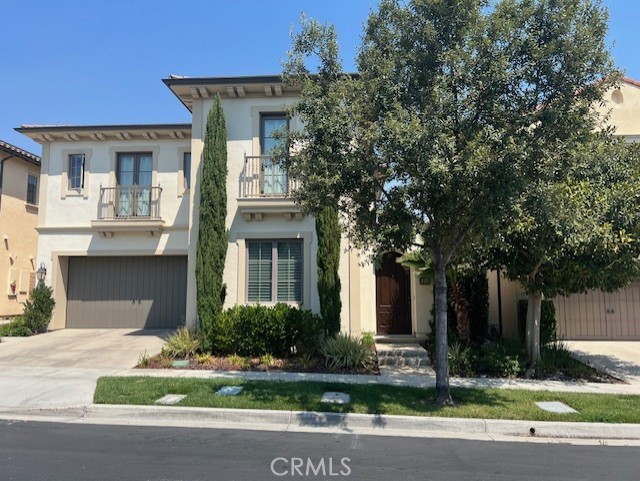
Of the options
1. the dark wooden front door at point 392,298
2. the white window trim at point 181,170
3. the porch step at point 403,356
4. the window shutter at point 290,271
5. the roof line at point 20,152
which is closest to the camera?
the porch step at point 403,356

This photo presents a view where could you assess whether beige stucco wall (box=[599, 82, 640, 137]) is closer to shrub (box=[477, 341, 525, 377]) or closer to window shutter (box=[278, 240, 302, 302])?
shrub (box=[477, 341, 525, 377])

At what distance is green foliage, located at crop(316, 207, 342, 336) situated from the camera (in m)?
11.7

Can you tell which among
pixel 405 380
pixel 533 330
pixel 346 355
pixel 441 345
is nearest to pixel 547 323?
pixel 533 330

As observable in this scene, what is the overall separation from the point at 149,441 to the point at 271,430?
1.64 metres

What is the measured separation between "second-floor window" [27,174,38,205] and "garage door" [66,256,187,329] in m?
5.51

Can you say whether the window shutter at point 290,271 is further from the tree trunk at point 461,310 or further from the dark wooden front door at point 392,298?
the tree trunk at point 461,310

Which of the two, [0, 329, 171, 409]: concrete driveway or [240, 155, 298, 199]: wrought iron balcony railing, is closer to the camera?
[0, 329, 171, 409]: concrete driveway

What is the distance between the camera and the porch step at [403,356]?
11.1 metres

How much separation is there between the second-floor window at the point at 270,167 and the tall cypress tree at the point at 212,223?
1.12m

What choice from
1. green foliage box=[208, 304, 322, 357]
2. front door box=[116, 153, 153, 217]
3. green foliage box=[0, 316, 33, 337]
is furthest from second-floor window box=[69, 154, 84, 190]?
green foliage box=[208, 304, 322, 357]

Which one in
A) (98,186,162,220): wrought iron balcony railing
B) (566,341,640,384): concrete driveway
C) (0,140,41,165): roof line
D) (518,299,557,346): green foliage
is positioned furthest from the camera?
(0,140,41,165): roof line

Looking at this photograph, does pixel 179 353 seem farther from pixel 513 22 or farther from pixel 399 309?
pixel 513 22

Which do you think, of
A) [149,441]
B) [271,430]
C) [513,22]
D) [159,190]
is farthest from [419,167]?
[159,190]

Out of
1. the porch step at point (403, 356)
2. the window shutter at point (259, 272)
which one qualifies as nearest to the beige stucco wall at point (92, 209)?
the window shutter at point (259, 272)
